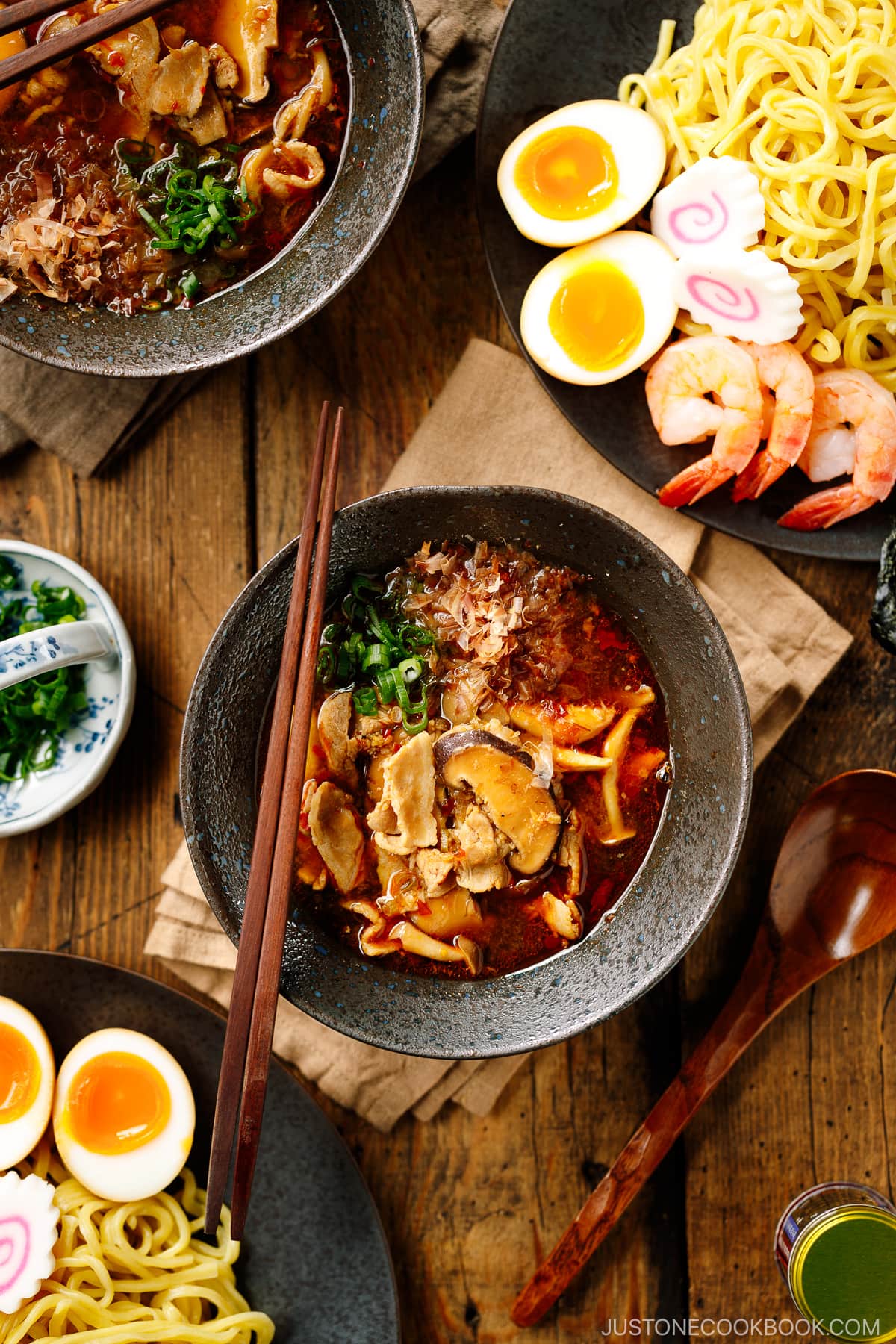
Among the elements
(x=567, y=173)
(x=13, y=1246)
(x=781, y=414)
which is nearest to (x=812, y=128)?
(x=567, y=173)

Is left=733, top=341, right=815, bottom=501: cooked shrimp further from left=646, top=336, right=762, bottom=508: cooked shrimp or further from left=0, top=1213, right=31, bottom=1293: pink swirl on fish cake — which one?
left=0, top=1213, right=31, bottom=1293: pink swirl on fish cake

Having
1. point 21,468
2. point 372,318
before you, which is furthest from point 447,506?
point 21,468

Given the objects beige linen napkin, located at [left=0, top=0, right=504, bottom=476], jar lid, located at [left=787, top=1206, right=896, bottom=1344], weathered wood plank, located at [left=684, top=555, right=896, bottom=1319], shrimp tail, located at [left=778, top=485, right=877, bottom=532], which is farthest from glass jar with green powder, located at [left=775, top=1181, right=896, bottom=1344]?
beige linen napkin, located at [left=0, top=0, right=504, bottom=476]

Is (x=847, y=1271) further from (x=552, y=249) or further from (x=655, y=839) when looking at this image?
(x=552, y=249)

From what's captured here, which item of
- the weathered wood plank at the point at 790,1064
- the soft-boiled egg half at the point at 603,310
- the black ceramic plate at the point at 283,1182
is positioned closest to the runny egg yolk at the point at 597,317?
the soft-boiled egg half at the point at 603,310

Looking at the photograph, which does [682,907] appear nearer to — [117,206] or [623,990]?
[623,990]

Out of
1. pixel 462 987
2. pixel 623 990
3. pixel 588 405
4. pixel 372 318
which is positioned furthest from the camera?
pixel 372 318

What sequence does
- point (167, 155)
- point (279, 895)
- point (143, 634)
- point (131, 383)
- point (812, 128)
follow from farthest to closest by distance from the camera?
point (143, 634) → point (131, 383) → point (812, 128) → point (167, 155) → point (279, 895)
